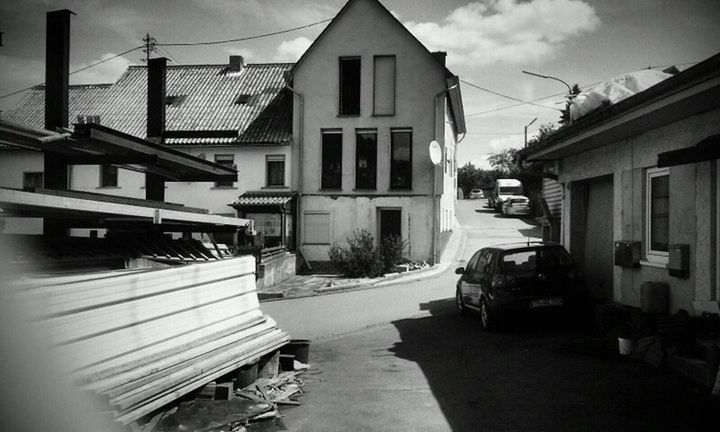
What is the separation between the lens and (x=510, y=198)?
1793 inches

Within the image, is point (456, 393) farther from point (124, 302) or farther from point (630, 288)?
point (630, 288)

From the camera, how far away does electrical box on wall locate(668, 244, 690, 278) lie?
27.3 feet

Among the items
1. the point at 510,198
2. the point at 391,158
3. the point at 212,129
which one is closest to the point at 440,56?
the point at 391,158

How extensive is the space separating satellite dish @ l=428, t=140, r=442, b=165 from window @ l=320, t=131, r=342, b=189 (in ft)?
14.3

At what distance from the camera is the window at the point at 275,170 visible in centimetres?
2772

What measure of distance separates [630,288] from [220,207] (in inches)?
839

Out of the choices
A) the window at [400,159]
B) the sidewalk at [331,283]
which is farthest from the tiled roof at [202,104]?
the sidewalk at [331,283]

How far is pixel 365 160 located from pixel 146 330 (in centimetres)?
2195

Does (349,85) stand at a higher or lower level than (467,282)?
higher

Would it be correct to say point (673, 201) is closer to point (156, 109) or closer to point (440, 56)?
point (156, 109)

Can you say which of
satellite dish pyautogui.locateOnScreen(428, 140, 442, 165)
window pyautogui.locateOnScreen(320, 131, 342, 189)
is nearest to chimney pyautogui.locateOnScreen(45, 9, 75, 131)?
satellite dish pyautogui.locateOnScreen(428, 140, 442, 165)

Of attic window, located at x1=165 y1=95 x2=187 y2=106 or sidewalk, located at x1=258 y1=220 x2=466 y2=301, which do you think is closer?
sidewalk, located at x1=258 y1=220 x2=466 y2=301

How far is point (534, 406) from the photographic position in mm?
6188

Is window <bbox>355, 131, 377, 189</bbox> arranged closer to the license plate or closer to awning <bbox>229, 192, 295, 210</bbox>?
awning <bbox>229, 192, 295, 210</bbox>
